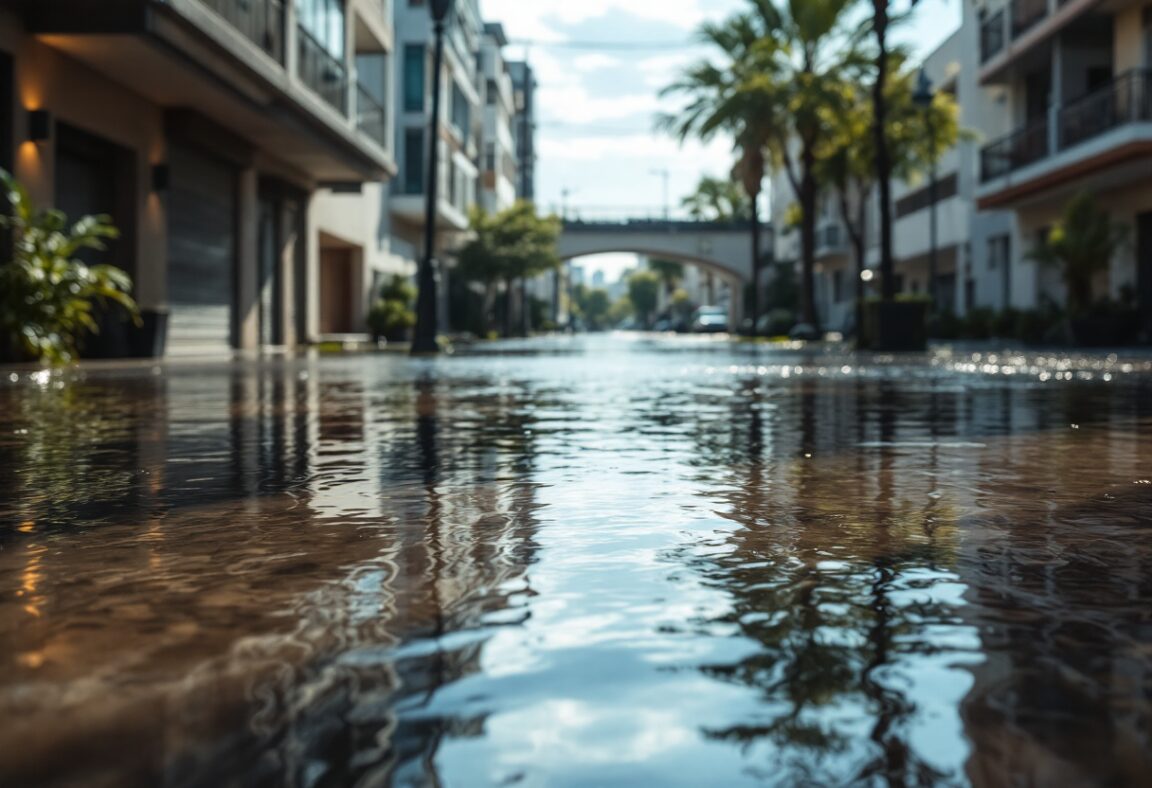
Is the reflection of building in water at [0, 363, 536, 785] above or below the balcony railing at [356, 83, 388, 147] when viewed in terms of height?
below

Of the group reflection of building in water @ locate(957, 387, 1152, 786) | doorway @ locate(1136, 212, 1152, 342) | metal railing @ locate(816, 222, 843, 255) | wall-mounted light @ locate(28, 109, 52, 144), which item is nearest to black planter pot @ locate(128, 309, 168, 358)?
wall-mounted light @ locate(28, 109, 52, 144)

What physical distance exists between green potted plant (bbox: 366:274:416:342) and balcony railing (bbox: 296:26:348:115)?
10733 mm

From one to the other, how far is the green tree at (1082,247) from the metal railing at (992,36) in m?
9.53

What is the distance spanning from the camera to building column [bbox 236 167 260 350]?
26516mm

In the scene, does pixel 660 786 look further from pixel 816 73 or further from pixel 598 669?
pixel 816 73

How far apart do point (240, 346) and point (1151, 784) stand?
2645cm

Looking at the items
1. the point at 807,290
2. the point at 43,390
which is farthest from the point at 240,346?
the point at 807,290

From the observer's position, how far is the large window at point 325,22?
2553 cm

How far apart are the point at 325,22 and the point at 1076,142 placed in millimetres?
16060

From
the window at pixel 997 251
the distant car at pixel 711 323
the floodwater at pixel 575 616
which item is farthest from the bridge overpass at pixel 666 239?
the floodwater at pixel 575 616

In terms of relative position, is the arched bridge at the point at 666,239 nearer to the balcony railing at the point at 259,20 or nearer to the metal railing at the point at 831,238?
the metal railing at the point at 831,238

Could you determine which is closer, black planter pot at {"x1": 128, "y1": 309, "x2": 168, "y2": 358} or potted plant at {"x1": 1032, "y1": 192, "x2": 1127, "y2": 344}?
black planter pot at {"x1": 128, "y1": 309, "x2": 168, "y2": 358}

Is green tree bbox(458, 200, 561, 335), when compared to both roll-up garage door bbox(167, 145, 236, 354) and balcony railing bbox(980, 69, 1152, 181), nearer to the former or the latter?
balcony railing bbox(980, 69, 1152, 181)

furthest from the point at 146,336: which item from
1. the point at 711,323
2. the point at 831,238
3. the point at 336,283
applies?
the point at 711,323
